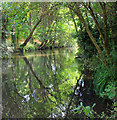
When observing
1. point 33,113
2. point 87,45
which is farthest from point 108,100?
point 87,45

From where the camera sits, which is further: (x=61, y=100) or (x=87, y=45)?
(x=87, y=45)

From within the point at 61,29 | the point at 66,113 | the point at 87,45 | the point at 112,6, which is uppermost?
the point at 61,29

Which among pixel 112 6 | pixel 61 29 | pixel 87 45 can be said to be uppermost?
pixel 61 29

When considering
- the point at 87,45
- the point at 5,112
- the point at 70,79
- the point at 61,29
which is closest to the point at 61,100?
the point at 5,112

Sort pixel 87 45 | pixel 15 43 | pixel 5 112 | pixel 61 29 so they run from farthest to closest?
pixel 61 29, pixel 15 43, pixel 87 45, pixel 5 112

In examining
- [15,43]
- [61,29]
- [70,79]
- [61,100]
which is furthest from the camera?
[61,29]

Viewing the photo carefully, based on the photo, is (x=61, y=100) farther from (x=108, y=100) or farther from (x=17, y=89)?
(x=17, y=89)

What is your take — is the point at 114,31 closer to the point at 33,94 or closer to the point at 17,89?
the point at 33,94

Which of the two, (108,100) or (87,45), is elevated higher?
(87,45)

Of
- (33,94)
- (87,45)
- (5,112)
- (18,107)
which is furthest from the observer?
(87,45)

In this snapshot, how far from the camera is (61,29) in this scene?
29.1 metres

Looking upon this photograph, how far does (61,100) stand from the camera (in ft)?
14.3

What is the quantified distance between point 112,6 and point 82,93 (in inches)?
106

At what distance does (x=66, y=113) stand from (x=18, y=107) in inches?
47.5
